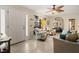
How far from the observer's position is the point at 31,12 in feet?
7.04

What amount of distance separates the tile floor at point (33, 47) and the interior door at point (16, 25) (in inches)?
5.0

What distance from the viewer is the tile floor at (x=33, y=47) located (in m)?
2.14

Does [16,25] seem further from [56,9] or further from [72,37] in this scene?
[72,37]

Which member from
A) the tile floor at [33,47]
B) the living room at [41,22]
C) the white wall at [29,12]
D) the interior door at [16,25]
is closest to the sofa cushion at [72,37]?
the living room at [41,22]

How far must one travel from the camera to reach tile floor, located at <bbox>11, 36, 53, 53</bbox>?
7.02 ft

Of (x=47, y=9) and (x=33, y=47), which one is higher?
(x=47, y=9)

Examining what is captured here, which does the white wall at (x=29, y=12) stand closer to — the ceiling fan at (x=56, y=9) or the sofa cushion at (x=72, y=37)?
the ceiling fan at (x=56, y=9)

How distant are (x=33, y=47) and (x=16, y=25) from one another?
1.97 ft

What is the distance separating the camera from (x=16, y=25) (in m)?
2.17

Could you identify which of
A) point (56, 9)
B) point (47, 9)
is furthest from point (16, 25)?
point (56, 9)

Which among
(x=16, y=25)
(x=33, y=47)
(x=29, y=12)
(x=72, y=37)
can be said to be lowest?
(x=33, y=47)

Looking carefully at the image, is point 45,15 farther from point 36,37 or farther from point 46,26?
point 36,37
